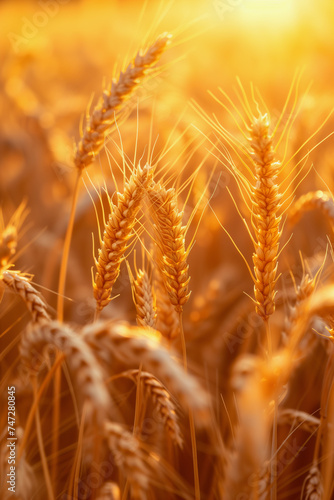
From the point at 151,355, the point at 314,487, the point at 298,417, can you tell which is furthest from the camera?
the point at 298,417

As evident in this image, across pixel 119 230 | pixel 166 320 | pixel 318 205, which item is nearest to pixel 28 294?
pixel 119 230

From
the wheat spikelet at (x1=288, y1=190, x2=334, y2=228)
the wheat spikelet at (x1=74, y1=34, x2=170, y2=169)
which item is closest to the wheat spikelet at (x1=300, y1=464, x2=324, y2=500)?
the wheat spikelet at (x1=288, y1=190, x2=334, y2=228)

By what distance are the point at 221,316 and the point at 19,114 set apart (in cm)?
171

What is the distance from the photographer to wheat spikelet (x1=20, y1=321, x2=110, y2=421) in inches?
20.9

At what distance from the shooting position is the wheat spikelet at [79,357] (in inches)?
20.9

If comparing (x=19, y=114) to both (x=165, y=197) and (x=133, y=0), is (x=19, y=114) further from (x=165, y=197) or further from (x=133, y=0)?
(x=133, y=0)

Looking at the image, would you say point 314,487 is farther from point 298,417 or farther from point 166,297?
point 166,297

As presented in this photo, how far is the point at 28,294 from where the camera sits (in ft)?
2.83

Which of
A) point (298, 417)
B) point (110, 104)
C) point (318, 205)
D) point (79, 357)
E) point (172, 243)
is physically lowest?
point (298, 417)

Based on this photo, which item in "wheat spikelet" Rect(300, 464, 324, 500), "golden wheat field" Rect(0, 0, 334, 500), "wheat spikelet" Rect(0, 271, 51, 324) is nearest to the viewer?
"golden wheat field" Rect(0, 0, 334, 500)

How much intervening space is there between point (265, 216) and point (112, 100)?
18.2 inches

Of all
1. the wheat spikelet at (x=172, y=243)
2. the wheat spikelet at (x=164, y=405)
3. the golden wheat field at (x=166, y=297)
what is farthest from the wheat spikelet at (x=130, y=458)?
the wheat spikelet at (x=172, y=243)

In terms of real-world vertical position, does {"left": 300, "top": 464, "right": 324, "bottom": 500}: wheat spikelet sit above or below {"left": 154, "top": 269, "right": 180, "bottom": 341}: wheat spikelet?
below

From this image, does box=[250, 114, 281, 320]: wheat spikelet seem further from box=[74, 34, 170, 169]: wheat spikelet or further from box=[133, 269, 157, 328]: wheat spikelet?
box=[74, 34, 170, 169]: wheat spikelet
